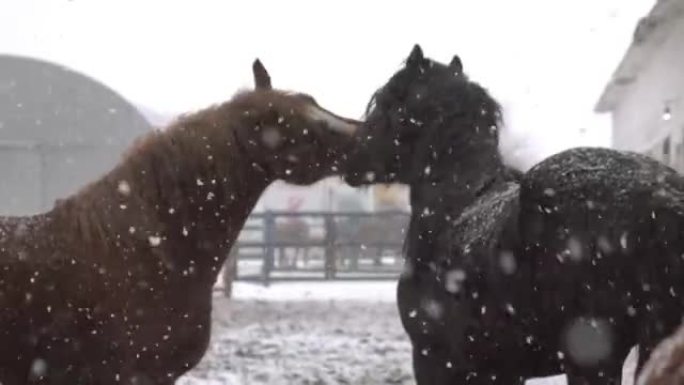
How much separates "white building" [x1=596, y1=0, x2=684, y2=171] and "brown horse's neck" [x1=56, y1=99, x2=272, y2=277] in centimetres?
892

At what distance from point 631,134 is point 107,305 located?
55.1 ft

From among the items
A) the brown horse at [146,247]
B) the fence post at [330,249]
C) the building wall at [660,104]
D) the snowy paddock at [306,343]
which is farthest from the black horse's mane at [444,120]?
the fence post at [330,249]

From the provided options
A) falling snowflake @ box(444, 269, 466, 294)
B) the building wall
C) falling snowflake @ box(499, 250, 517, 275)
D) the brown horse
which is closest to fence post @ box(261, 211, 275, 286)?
the building wall

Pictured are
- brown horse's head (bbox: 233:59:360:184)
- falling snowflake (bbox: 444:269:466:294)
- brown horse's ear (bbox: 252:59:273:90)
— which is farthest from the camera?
brown horse's ear (bbox: 252:59:273:90)

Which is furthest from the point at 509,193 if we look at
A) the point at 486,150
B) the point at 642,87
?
the point at 642,87

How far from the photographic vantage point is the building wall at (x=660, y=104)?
12617 millimetres

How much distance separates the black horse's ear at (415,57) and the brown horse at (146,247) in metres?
0.43

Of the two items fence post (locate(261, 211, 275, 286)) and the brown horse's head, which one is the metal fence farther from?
the brown horse's head

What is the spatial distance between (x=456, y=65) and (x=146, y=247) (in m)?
1.34

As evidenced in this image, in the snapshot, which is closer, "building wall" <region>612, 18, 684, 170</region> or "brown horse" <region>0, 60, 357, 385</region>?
"brown horse" <region>0, 60, 357, 385</region>

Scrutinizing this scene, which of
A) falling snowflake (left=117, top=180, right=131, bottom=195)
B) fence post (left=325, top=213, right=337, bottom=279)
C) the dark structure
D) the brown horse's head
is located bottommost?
fence post (left=325, top=213, right=337, bottom=279)

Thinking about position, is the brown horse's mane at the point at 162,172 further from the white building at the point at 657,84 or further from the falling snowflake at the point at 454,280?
the white building at the point at 657,84

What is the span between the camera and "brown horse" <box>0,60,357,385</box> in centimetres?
327

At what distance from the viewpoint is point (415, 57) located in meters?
3.58
